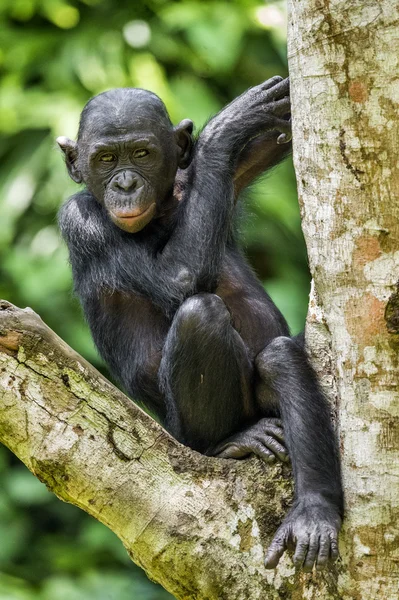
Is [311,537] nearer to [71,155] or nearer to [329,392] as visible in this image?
[329,392]

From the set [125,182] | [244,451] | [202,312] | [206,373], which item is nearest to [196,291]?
[202,312]

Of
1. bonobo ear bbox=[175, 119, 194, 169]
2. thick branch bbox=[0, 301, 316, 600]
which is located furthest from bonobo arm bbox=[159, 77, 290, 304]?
thick branch bbox=[0, 301, 316, 600]

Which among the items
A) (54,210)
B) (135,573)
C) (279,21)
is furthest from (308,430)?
(279,21)

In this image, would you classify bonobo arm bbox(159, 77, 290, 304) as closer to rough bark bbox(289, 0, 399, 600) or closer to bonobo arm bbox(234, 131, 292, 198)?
bonobo arm bbox(234, 131, 292, 198)

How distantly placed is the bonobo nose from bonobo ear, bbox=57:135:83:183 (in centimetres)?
45

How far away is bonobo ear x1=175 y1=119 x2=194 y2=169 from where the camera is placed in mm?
4971

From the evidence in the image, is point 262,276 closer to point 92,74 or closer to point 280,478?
point 92,74

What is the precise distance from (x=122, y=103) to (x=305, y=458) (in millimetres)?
2184

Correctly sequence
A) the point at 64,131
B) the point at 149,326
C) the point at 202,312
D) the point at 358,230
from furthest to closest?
the point at 64,131 < the point at 149,326 < the point at 202,312 < the point at 358,230

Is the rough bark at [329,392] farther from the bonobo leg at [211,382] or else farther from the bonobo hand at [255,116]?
the bonobo hand at [255,116]

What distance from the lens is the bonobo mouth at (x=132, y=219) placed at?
180 inches

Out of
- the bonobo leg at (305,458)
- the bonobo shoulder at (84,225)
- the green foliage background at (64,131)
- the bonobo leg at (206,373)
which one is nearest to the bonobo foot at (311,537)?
the bonobo leg at (305,458)

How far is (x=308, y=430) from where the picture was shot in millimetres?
3840

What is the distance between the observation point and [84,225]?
481 cm
